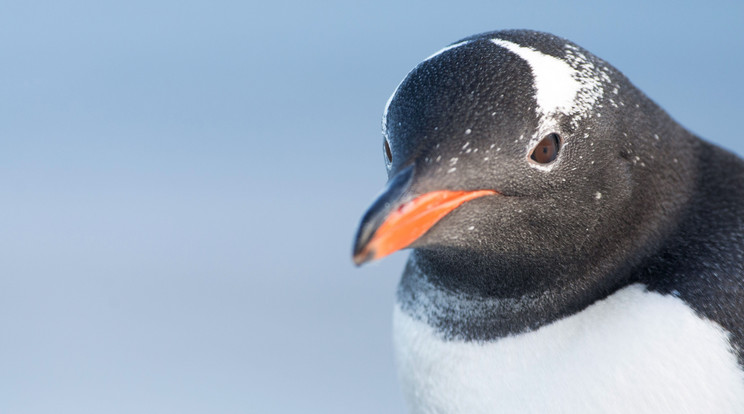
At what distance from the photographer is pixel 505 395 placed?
109 centimetres

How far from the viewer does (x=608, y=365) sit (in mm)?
1017

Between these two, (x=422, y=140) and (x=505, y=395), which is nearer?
(x=422, y=140)

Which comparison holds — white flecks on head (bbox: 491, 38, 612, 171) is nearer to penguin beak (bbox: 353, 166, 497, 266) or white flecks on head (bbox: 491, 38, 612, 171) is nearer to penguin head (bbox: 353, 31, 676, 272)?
penguin head (bbox: 353, 31, 676, 272)

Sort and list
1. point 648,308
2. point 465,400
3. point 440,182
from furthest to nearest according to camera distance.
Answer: point 465,400 < point 648,308 < point 440,182

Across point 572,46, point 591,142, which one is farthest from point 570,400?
point 572,46

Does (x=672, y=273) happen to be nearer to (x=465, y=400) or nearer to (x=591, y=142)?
(x=591, y=142)

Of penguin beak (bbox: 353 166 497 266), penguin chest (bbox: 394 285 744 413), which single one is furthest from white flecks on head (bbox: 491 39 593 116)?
penguin chest (bbox: 394 285 744 413)

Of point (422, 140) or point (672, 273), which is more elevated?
point (422, 140)

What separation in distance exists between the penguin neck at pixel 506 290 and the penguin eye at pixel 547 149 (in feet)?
0.46

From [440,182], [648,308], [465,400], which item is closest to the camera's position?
[440,182]

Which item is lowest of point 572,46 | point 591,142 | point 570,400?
point 570,400

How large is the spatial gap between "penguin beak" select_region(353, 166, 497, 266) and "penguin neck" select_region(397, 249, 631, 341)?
121 mm

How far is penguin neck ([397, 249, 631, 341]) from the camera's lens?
1048 millimetres

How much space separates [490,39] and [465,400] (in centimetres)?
48
